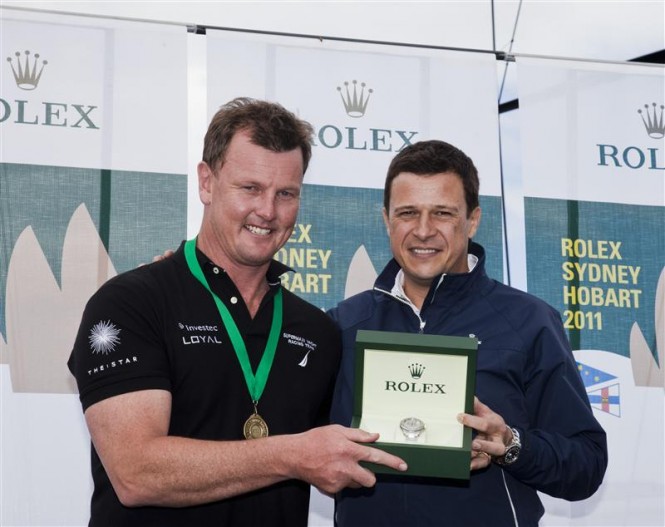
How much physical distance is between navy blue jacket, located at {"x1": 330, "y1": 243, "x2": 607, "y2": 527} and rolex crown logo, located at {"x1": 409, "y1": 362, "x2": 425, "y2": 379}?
34cm

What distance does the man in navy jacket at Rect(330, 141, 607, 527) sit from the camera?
242 cm

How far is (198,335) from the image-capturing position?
228 centimetres

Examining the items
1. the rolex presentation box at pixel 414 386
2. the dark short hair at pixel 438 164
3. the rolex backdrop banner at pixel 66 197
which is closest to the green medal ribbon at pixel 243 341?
the rolex presentation box at pixel 414 386

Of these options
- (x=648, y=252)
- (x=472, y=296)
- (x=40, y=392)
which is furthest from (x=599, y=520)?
(x=40, y=392)

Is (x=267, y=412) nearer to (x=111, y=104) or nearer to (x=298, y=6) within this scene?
(x=111, y=104)

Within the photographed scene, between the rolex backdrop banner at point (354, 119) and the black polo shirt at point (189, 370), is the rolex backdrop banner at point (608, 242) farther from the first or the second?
the black polo shirt at point (189, 370)

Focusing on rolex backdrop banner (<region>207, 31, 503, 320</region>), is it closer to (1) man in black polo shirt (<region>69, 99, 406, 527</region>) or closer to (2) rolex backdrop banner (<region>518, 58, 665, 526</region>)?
(2) rolex backdrop banner (<region>518, 58, 665, 526</region>)

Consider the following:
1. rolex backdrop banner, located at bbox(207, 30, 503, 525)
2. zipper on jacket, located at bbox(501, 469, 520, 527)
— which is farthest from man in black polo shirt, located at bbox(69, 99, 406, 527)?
rolex backdrop banner, located at bbox(207, 30, 503, 525)

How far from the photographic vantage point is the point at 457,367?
7.34ft

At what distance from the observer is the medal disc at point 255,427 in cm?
223

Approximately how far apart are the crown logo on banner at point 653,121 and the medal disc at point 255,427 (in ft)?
9.63

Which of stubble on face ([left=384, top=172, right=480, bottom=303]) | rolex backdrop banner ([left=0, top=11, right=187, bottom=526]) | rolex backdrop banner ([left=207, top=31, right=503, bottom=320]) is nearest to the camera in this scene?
stubble on face ([left=384, top=172, right=480, bottom=303])

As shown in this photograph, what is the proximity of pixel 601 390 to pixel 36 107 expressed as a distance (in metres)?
2.83

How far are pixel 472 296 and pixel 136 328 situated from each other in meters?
1.03
